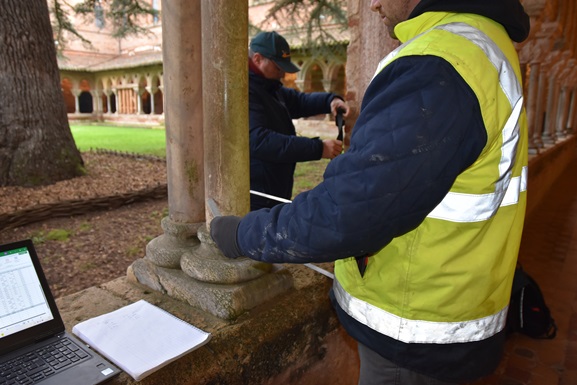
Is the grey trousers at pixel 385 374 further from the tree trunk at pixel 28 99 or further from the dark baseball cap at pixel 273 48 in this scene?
the tree trunk at pixel 28 99

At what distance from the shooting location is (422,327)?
3.15 ft

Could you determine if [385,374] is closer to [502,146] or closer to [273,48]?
[502,146]

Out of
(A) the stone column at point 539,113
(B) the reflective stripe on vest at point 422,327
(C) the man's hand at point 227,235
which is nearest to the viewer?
(B) the reflective stripe on vest at point 422,327

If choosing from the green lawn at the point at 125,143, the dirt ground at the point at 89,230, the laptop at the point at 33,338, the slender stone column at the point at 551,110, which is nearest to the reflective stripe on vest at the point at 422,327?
the laptop at the point at 33,338

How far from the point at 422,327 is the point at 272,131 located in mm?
1395

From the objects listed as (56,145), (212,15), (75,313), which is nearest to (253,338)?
(75,313)

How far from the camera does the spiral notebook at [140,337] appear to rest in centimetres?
116

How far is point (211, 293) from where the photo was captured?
1466 millimetres

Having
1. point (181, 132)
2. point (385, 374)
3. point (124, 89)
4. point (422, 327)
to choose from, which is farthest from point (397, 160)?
point (124, 89)

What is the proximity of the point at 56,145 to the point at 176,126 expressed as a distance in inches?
215

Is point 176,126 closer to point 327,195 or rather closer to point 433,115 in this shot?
point 327,195

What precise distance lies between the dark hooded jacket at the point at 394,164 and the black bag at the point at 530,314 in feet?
7.04

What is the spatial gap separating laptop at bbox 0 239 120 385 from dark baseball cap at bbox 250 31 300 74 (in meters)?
1.46

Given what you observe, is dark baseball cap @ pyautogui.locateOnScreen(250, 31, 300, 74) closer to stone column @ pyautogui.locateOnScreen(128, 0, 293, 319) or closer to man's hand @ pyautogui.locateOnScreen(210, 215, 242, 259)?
stone column @ pyautogui.locateOnScreen(128, 0, 293, 319)
